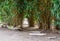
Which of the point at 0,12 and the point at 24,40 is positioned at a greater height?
the point at 0,12

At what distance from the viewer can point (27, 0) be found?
830 centimetres

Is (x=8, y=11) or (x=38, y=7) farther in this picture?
(x=8, y=11)

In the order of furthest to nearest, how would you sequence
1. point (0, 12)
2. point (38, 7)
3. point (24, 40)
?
point (0, 12)
point (38, 7)
point (24, 40)

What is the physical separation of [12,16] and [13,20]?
33 centimetres

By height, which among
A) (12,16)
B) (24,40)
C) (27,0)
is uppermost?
(27,0)

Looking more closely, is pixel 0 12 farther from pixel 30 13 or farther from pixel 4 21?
pixel 30 13

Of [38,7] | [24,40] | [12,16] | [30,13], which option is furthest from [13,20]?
[24,40]

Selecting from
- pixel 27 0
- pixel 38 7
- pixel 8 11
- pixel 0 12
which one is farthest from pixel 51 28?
pixel 0 12

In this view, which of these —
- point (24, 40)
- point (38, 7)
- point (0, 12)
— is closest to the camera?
point (24, 40)

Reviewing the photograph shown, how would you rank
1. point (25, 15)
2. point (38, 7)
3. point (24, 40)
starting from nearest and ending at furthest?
1. point (24, 40)
2. point (38, 7)
3. point (25, 15)

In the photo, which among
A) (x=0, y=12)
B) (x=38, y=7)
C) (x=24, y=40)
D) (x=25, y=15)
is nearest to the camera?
(x=24, y=40)

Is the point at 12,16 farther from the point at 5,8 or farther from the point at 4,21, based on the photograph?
the point at 4,21

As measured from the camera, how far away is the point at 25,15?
29.1 feet

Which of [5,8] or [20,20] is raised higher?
[5,8]
